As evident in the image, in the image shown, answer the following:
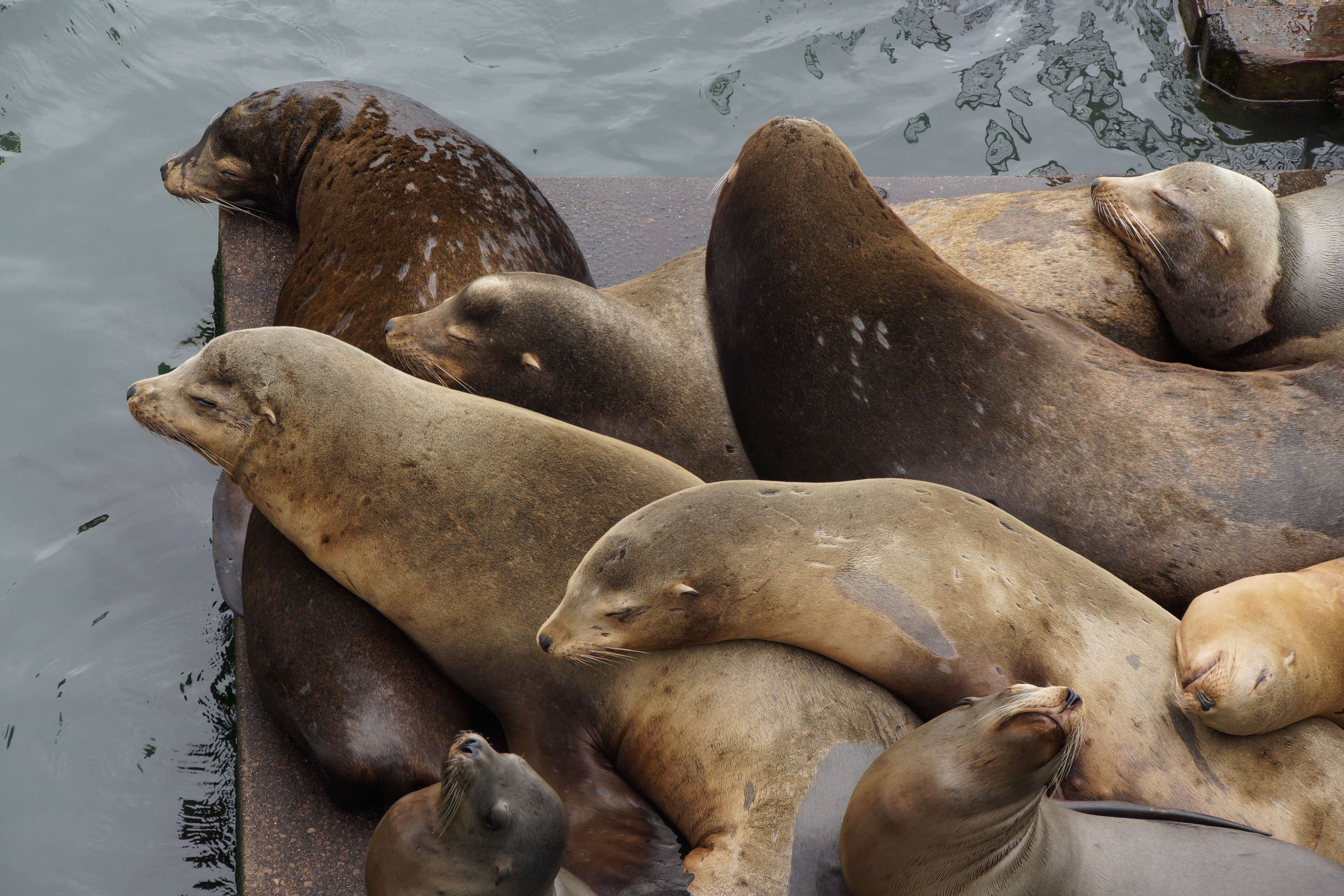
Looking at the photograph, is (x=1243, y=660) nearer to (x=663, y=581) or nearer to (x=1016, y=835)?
(x=1016, y=835)

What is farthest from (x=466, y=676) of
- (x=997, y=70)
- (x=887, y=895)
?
(x=997, y=70)

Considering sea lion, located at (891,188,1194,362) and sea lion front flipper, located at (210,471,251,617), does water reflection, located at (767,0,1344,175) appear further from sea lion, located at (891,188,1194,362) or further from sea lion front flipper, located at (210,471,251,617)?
sea lion front flipper, located at (210,471,251,617)

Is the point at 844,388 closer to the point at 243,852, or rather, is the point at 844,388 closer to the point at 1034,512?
the point at 1034,512

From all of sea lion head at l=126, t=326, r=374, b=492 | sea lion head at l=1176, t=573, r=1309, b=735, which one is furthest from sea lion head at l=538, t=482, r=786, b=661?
sea lion head at l=1176, t=573, r=1309, b=735

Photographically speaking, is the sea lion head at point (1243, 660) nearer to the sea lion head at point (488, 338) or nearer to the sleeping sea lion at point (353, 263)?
the sleeping sea lion at point (353, 263)

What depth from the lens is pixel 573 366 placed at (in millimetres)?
3609

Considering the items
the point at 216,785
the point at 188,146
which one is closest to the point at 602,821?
the point at 216,785

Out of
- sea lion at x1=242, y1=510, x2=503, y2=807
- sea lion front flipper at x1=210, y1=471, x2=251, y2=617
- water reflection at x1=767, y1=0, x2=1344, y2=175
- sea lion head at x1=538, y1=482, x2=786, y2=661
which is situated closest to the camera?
sea lion head at x1=538, y1=482, x2=786, y2=661

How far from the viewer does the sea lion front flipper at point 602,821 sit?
250 cm

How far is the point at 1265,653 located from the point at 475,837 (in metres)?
1.92

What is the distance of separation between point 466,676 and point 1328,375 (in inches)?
111

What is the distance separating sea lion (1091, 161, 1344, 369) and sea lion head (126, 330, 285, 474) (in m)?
3.16

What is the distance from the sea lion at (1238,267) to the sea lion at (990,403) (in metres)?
0.39

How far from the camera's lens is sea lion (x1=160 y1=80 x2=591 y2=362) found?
153 inches
